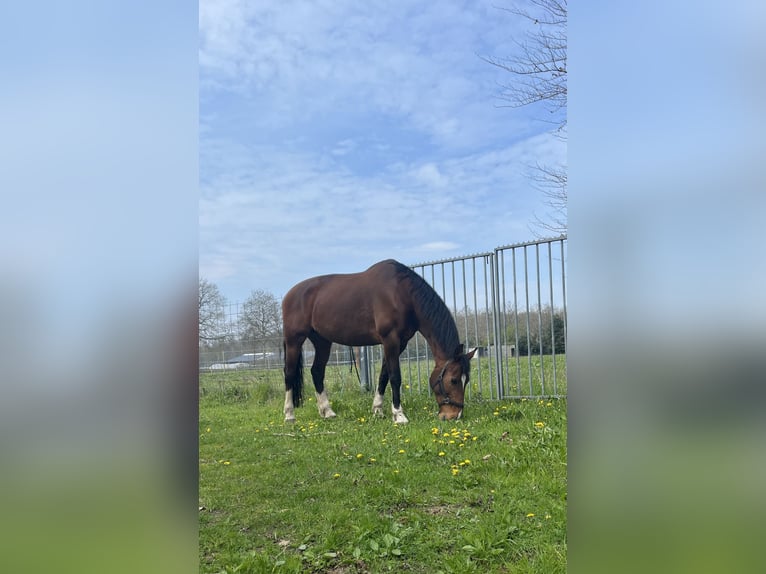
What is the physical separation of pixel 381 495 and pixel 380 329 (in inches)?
81.9

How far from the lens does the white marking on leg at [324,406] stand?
169 inches

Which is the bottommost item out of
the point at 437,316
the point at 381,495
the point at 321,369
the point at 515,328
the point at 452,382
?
the point at 381,495

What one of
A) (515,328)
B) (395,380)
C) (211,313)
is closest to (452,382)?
(395,380)

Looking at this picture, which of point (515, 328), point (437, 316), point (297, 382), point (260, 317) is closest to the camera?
point (260, 317)

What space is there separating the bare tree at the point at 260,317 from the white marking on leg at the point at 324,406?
92cm

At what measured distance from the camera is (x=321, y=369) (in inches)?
180

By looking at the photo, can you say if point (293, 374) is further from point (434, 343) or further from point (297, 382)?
point (434, 343)

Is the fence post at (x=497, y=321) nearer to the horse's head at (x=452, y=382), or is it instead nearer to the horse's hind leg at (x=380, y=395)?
the horse's head at (x=452, y=382)
